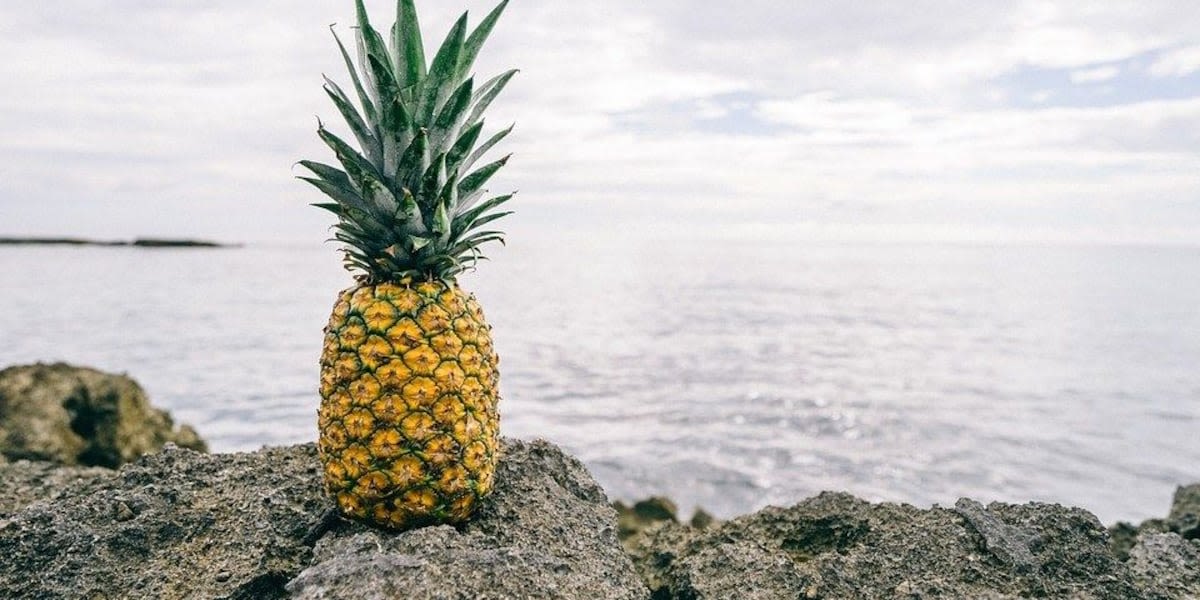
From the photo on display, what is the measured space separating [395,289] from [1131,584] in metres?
3.77

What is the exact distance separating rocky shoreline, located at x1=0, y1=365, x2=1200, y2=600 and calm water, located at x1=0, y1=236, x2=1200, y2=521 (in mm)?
9844

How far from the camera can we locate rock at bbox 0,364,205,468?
6887mm

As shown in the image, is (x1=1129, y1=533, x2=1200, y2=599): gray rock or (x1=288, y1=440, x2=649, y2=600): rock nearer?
(x1=288, y1=440, x2=649, y2=600): rock

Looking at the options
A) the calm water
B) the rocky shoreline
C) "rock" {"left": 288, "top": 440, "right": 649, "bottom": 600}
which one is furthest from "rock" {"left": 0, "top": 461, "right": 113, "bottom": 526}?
the calm water

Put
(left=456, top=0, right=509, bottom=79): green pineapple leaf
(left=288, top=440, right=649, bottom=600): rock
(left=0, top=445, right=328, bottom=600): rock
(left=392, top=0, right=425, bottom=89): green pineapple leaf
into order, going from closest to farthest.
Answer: (left=288, top=440, right=649, bottom=600): rock
(left=0, top=445, right=328, bottom=600): rock
(left=392, top=0, right=425, bottom=89): green pineapple leaf
(left=456, top=0, right=509, bottom=79): green pineapple leaf

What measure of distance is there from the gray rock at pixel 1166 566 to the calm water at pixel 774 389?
32.1ft

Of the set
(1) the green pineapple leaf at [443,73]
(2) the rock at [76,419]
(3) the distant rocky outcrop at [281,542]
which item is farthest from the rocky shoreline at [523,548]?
(2) the rock at [76,419]

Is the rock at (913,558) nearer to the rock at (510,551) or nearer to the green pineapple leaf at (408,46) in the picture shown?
the rock at (510,551)

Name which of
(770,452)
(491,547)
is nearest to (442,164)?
(491,547)

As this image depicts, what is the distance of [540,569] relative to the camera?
133 inches

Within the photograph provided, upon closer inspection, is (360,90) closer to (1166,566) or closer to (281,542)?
(281,542)

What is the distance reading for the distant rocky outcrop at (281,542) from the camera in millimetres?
3176

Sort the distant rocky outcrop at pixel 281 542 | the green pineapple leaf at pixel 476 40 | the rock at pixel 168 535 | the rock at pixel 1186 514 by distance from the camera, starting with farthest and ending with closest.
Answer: the rock at pixel 1186 514 → the green pineapple leaf at pixel 476 40 → the rock at pixel 168 535 → the distant rocky outcrop at pixel 281 542

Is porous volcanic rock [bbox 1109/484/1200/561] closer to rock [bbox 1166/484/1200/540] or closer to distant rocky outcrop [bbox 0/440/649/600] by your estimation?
rock [bbox 1166/484/1200/540]
